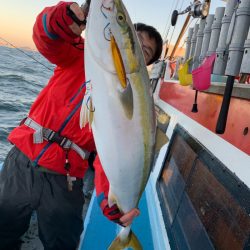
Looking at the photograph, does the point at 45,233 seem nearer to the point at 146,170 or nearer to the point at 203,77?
the point at 146,170

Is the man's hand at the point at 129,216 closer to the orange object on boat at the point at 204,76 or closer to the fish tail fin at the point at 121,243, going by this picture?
the fish tail fin at the point at 121,243

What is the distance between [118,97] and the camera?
1.89 m

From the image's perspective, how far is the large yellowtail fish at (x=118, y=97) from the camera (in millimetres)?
1819

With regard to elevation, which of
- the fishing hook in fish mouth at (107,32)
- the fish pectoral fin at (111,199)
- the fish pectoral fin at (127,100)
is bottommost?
the fish pectoral fin at (111,199)

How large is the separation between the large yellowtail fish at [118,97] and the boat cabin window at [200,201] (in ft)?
1.95

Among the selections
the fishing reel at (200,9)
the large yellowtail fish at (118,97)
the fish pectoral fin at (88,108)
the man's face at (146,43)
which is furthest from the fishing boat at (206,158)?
the fish pectoral fin at (88,108)

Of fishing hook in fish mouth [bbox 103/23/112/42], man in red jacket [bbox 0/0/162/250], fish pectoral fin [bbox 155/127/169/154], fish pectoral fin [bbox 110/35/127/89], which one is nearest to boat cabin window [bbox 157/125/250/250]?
fish pectoral fin [bbox 155/127/169/154]

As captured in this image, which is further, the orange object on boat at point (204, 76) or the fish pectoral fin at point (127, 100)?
the orange object on boat at point (204, 76)

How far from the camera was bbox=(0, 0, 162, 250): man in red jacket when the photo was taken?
2.97 metres

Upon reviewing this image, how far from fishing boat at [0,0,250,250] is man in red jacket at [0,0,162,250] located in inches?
19.8

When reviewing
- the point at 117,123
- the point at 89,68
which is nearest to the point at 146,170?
the point at 117,123

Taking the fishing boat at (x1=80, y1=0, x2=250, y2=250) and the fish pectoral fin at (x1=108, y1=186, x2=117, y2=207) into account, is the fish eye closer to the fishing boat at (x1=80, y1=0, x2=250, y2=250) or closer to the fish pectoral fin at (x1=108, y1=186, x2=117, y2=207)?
the fishing boat at (x1=80, y1=0, x2=250, y2=250)

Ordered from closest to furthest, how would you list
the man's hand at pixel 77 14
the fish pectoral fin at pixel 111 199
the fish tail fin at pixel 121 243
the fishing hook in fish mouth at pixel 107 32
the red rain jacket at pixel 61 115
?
1. the fishing hook in fish mouth at pixel 107 32
2. the man's hand at pixel 77 14
3. the fish pectoral fin at pixel 111 199
4. the fish tail fin at pixel 121 243
5. the red rain jacket at pixel 61 115

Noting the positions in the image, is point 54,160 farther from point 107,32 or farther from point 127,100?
point 107,32
